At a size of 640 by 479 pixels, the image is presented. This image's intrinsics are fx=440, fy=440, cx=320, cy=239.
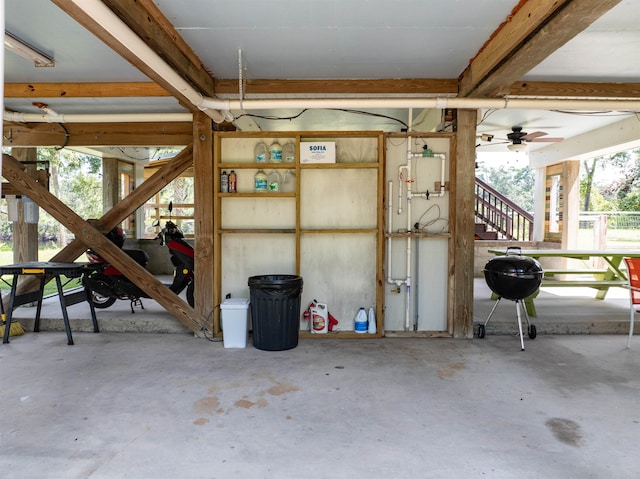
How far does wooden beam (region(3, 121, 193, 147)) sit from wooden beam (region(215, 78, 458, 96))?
3.93ft

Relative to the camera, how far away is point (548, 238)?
9164 millimetres

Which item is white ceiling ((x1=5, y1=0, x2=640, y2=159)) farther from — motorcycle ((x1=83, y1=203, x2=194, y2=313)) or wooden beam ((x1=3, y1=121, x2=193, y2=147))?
motorcycle ((x1=83, y1=203, x2=194, y2=313))

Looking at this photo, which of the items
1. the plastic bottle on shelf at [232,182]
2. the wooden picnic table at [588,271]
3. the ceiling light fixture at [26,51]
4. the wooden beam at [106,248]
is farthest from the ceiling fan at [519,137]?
the ceiling light fixture at [26,51]

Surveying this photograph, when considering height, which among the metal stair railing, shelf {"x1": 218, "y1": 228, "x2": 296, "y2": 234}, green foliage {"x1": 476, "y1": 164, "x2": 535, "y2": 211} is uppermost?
green foliage {"x1": 476, "y1": 164, "x2": 535, "y2": 211}

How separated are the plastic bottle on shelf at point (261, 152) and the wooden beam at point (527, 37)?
84.7 inches

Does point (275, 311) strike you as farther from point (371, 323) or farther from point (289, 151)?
point (289, 151)

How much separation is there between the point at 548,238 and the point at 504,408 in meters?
7.24

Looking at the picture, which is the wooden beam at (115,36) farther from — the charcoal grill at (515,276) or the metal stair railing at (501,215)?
the metal stair railing at (501,215)

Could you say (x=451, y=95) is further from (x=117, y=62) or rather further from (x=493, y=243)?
(x=493, y=243)

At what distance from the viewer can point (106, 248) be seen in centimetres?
471

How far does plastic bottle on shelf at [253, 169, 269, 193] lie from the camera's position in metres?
4.66

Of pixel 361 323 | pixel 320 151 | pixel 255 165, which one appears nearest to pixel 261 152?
pixel 255 165

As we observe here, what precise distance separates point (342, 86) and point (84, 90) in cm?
279

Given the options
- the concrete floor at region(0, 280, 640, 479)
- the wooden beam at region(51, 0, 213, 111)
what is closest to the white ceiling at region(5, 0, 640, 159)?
the wooden beam at region(51, 0, 213, 111)
